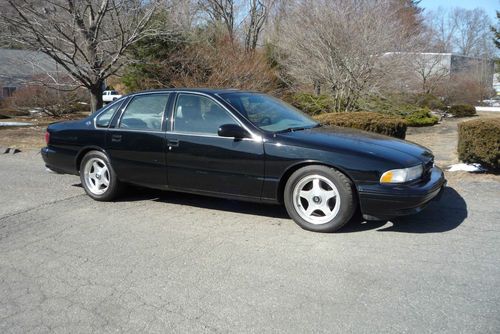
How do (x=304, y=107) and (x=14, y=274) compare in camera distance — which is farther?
(x=304, y=107)

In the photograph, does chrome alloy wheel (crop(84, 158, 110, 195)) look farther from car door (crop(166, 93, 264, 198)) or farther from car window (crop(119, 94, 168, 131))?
car door (crop(166, 93, 264, 198))

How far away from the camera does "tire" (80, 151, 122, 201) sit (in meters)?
5.71

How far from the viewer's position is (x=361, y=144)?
4.57m

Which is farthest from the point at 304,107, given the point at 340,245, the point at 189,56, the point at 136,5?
the point at 340,245

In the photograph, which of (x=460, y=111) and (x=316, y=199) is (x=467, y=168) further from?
(x=460, y=111)

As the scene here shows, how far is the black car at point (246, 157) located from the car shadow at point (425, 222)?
320mm

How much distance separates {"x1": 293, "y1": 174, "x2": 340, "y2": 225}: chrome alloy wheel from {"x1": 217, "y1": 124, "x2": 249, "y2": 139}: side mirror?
791 millimetres

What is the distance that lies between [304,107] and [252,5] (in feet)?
47.9

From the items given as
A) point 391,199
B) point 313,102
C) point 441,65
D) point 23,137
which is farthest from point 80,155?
point 441,65

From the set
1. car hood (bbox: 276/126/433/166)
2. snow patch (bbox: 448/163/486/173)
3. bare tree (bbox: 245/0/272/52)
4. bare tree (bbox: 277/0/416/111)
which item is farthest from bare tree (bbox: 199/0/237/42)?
car hood (bbox: 276/126/433/166)

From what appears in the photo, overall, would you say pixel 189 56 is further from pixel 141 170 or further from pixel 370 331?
pixel 370 331

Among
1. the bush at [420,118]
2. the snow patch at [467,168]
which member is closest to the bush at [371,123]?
the snow patch at [467,168]

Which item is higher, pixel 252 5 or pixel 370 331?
pixel 252 5

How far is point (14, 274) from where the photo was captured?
369 centimetres
